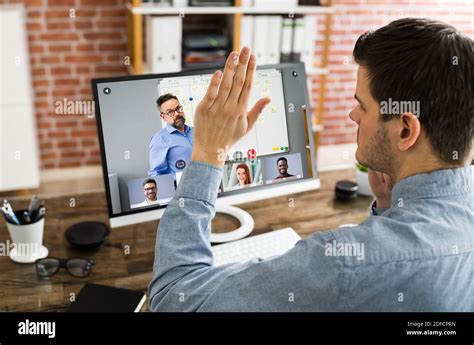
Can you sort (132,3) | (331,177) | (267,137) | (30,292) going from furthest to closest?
(132,3) < (331,177) < (267,137) < (30,292)

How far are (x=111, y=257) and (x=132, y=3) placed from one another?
6.47ft

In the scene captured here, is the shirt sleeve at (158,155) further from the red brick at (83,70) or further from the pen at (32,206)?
the red brick at (83,70)

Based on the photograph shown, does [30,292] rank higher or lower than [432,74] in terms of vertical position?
lower

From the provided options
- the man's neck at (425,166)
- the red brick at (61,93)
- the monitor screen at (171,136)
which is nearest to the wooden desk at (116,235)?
the monitor screen at (171,136)

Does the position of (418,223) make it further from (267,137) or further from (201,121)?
(267,137)

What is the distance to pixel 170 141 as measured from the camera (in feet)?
4.71

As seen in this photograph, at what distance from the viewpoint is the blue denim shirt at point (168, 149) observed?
1430 millimetres

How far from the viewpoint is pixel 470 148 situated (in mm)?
960

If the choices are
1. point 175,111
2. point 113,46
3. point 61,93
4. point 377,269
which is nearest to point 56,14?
point 113,46

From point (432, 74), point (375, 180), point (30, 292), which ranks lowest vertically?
point (30, 292)

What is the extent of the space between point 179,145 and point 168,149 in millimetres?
32

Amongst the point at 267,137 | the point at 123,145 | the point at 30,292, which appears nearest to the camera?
the point at 30,292
